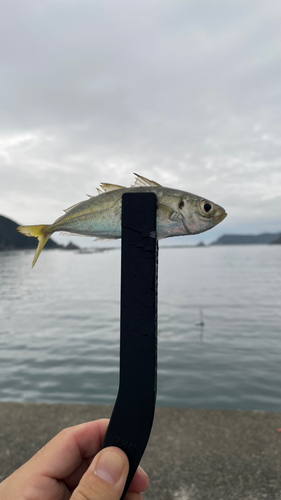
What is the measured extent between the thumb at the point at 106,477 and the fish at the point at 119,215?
113 cm

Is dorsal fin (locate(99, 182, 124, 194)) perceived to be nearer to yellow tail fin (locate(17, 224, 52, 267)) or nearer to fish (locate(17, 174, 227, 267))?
fish (locate(17, 174, 227, 267))

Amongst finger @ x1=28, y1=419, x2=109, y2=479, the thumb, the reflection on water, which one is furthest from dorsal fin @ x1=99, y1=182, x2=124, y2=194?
the reflection on water

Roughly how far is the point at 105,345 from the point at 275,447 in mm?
11039

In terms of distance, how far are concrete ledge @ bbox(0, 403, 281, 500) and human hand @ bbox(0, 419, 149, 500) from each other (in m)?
2.73

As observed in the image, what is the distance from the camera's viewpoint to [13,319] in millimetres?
21875

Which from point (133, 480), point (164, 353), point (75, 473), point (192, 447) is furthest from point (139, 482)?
point (164, 353)

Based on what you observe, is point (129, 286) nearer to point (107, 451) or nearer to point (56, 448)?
point (107, 451)

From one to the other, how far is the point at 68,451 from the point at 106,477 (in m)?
0.72

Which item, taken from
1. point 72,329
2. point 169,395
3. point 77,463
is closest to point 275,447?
point 77,463

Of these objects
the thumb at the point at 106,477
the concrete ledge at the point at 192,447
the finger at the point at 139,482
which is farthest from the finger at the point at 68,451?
the concrete ledge at the point at 192,447

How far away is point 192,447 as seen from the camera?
5.32 meters

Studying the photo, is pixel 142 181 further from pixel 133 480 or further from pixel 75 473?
pixel 75 473

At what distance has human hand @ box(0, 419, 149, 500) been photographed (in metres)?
1.81

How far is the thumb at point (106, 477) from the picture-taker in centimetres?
179
